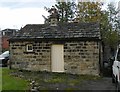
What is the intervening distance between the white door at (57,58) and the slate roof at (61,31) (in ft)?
3.22

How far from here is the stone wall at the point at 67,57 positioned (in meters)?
23.3

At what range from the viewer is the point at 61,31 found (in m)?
25.3

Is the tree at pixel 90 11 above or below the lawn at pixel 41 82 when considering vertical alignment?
above

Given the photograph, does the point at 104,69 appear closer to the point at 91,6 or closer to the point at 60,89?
the point at 60,89

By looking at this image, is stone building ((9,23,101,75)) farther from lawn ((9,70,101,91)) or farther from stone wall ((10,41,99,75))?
lawn ((9,70,101,91))

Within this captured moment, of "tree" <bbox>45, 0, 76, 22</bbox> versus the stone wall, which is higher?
"tree" <bbox>45, 0, 76, 22</bbox>

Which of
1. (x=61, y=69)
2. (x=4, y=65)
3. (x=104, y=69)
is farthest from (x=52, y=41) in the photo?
(x=4, y=65)

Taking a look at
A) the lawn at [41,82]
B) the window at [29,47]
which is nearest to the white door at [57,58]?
the lawn at [41,82]

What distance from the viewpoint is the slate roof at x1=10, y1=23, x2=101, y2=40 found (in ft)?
79.3

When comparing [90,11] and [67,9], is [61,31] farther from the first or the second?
[67,9]

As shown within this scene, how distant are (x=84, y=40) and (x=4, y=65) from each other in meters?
11.3

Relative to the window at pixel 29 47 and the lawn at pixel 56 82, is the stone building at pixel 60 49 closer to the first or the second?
the window at pixel 29 47

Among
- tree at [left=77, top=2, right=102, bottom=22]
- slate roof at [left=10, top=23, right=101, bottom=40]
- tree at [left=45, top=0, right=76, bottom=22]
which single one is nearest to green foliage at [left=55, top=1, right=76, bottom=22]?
tree at [left=45, top=0, right=76, bottom=22]

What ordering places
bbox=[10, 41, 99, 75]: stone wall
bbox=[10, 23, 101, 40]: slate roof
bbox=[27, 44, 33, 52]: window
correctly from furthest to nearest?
bbox=[27, 44, 33, 52]: window, bbox=[10, 23, 101, 40]: slate roof, bbox=[10, 41, 99, 75]: stone wall
